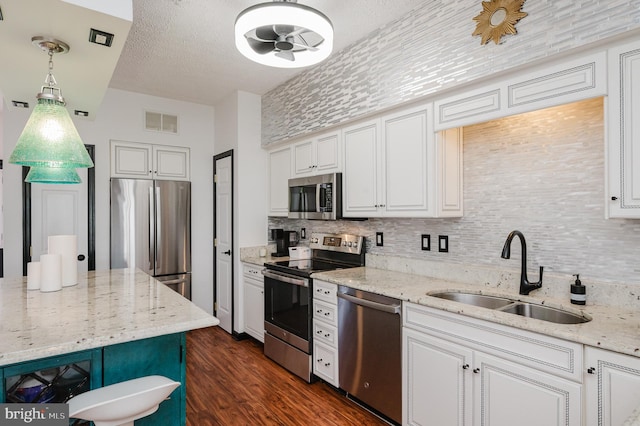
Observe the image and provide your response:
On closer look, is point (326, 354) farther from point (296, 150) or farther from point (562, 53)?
point (562, 53)

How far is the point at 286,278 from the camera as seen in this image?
10.5 ft

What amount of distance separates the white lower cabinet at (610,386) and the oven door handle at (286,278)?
1951 mm

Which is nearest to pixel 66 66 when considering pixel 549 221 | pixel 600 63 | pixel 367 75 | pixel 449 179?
pixel 367 75

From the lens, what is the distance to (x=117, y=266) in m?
3.98

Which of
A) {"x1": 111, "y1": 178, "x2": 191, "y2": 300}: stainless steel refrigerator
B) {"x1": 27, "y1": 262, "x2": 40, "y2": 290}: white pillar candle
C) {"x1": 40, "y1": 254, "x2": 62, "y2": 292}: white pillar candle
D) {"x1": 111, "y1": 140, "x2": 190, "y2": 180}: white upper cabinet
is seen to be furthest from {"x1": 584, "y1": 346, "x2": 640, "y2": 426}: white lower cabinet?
{"x1": 111, "y1": 140, "x2": 190, "y2": 180}: white upper cabinet

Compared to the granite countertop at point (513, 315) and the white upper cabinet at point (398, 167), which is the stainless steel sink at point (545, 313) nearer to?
the granite countertop at point (513, 315)

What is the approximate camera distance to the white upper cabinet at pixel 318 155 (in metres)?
3.21

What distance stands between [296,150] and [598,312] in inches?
111

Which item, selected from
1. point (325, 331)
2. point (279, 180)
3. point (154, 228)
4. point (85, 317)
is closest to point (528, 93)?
point (325, 331)

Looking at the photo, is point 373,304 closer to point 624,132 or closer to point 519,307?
point 519,307

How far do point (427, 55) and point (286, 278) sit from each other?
2105 mm

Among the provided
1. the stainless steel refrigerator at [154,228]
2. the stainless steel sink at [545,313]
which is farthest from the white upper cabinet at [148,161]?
the stainless steel sink at [545,313]

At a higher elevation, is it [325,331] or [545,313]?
[545,313]

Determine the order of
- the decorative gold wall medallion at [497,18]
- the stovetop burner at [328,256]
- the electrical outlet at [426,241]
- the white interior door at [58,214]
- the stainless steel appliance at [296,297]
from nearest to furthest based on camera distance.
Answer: the decorative gold wall medallion at [497,18] < the electrical outlet at [426,241] < the stainless steel appliance at [296,297] < the stovetop burner at [328,256] < the white interior door at [58,214]
